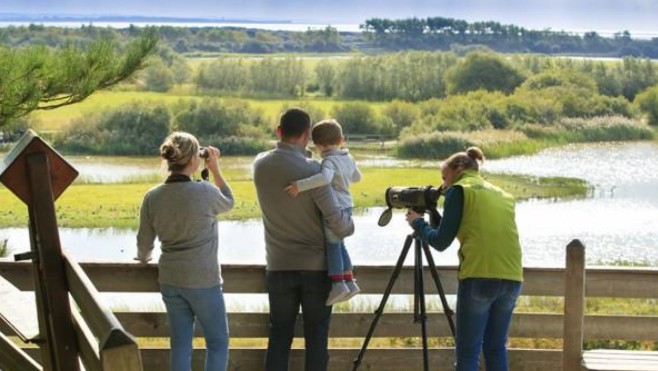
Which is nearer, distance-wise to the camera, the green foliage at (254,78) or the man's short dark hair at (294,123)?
the man's short dark hair at (294,123)

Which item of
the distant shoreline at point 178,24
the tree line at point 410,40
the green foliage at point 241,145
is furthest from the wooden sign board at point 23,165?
the distant shoreline at point 178,24

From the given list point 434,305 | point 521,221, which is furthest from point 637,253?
point 434,305

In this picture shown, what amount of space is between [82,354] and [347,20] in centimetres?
17973

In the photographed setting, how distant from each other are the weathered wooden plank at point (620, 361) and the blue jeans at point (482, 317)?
1.14 feet

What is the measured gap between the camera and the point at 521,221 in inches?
955

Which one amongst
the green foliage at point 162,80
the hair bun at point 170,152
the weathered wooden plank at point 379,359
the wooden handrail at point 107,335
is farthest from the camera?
the green foliage at point 162,80

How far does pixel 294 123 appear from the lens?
432 centimetres

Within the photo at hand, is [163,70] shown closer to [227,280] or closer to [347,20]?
[227,280]

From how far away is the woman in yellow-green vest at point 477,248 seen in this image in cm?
426

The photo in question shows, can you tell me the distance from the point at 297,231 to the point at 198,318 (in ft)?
1.67

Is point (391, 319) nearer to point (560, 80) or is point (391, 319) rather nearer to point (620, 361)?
point (620, 361)

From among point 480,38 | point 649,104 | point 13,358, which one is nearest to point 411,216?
point 13,358

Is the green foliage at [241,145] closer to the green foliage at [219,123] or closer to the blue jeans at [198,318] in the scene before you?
the green foliage at [219,123]

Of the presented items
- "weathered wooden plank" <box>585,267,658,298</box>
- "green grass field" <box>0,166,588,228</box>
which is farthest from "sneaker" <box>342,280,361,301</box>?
"green grass field" <box>0,166,588,228</box>
